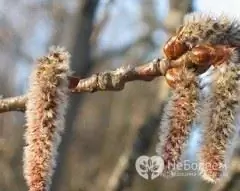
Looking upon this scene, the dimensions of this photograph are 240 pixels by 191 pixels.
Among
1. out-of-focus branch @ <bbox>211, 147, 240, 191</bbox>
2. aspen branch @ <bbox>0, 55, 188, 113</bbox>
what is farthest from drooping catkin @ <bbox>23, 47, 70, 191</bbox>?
out-of-focus branch @ <bbox>211, 147, 240, 191</bbox>

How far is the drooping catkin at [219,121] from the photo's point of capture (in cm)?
38

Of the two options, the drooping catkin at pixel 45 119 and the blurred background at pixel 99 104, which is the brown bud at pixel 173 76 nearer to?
the drooping catkin at pixel 45 119

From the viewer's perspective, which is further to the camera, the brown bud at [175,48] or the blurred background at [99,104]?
the blurred background at [99,104]

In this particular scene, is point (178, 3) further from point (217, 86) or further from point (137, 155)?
point (217, 86)

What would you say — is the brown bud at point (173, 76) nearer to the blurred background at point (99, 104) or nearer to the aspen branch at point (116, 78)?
the aspen branch at point (116, 78)

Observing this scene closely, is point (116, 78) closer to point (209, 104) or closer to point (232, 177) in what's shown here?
point (209, 104)

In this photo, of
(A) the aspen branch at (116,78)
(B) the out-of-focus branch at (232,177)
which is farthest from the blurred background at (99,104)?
(A) the aspen branch at (116,78)

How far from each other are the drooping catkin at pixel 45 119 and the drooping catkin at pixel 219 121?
3.9 inches

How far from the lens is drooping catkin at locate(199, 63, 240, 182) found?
381 millimetres

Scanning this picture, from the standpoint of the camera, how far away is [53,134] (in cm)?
42

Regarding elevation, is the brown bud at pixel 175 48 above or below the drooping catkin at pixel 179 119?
above

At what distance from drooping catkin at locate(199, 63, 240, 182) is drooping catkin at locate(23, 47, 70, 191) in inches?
3.9

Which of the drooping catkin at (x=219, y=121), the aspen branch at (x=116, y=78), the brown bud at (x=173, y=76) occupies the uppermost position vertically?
the aspen branch at (x=116, y=78)

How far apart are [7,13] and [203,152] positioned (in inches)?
72.1
